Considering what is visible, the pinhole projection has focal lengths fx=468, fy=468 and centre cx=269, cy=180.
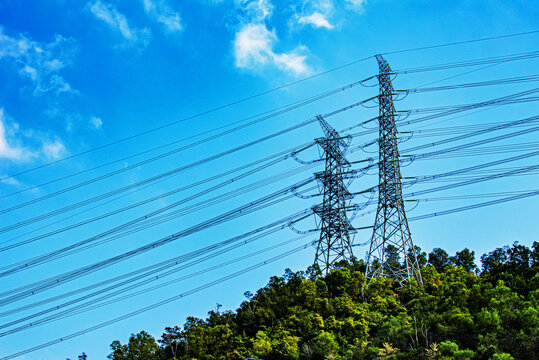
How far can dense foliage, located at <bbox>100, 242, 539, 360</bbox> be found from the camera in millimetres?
34750

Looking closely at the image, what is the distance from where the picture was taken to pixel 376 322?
131 ft

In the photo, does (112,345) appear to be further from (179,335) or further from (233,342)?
(233,342)

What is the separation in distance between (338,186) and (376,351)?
664 inches

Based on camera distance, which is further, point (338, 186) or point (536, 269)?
point (338, 186)

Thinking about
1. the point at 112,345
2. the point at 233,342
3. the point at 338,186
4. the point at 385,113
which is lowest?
the point at 233,342

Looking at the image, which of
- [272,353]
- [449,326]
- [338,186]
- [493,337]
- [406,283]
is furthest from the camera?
[338,186]

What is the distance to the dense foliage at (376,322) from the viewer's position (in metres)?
34.8

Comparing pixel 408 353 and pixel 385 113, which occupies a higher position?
pixel 385 113

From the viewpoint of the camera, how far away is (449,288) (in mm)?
40719

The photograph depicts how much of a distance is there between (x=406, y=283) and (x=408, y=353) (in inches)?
347

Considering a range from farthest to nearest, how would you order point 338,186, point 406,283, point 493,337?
A: 1. point 338,186
2. point 406,283
3. point 493,337

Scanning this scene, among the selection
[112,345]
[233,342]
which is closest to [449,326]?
[233,342]

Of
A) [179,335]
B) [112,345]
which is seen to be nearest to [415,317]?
[179,335]

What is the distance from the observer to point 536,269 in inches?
1714
